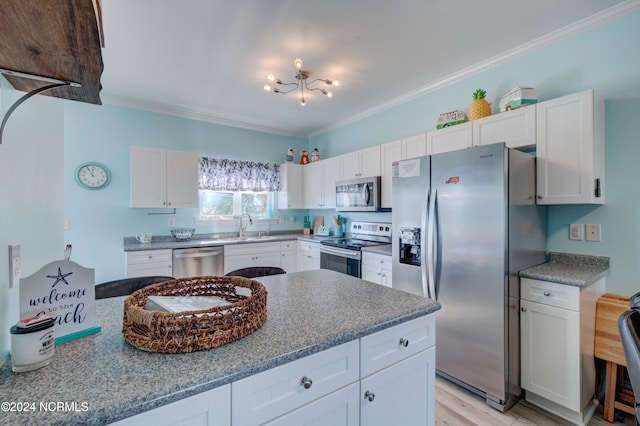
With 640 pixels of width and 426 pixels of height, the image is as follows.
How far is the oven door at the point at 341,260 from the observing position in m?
3.13

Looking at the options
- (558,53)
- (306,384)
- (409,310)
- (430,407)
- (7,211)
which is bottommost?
(430,407)

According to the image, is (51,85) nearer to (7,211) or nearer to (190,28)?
(7,211)

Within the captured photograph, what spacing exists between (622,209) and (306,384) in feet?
8.16

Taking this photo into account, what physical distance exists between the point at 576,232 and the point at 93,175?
481cm

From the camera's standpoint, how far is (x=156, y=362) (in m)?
0.74

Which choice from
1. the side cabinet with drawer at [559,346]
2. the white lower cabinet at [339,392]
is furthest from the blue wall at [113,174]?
the side cabinet with drawer at [559,346]

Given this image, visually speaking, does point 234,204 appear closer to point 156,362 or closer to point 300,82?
point 300,82

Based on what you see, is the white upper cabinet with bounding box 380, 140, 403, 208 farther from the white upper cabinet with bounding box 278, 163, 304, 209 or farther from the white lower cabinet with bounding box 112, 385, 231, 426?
the white lower cabinet with bounding box 112, 385, 231, 426

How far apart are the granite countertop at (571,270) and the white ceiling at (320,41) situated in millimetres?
1729

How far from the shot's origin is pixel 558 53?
2.24m

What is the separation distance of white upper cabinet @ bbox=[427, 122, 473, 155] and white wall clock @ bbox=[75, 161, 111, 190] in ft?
12.2

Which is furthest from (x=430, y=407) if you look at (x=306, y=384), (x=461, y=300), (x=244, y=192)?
(x=244, y=192)

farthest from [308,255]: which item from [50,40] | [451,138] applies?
[50,40]

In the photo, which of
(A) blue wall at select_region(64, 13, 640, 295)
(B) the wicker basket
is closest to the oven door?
(A) blue wall at select_region(64, 13, 640, 295)
